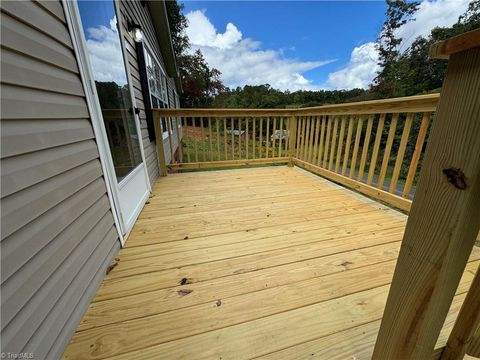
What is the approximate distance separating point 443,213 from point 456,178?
8 centimetres

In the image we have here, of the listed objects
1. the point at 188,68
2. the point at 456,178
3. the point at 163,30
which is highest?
the point at 188,68

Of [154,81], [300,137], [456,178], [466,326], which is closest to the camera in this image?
[456,178]

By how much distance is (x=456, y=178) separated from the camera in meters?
0.43

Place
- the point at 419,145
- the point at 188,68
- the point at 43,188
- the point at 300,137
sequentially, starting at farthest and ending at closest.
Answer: the point at 188,68, the point at 300,137, the point at 419,145, the point at 43,188

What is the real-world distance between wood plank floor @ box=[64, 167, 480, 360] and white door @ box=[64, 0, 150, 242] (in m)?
0.32

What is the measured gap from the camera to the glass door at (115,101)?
4.91 feet

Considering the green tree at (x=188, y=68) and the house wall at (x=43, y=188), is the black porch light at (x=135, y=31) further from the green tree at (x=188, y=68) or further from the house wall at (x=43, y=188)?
the green tree at (x=188, y=68)

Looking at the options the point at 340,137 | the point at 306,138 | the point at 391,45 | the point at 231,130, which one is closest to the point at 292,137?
the point at 306,138

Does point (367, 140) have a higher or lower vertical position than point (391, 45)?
lower

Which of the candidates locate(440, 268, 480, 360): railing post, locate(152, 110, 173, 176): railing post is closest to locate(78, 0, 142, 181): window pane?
locate(152, 110, 173, 176): railing post

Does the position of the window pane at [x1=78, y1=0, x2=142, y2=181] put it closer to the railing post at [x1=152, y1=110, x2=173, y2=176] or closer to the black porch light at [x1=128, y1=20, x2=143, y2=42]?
the black porch light at [x1=128, y1=20, x2=143, y2=42]

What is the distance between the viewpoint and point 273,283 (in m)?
1.24

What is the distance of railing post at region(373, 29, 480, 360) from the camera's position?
0.40 m

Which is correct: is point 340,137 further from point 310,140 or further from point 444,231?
point 444,231
